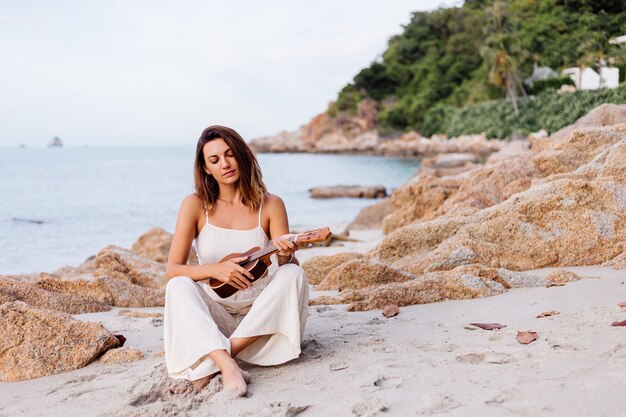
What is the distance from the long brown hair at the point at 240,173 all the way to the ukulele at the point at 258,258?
321 mm

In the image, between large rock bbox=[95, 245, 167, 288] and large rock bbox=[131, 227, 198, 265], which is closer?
large rock bbox=[95, 245, 167, 288]

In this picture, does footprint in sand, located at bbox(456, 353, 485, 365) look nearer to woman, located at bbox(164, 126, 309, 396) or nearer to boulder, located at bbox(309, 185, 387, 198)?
woman, located at bbox(164, 126, 309, 396)

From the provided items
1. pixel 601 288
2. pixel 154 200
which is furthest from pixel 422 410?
pixel 154 200

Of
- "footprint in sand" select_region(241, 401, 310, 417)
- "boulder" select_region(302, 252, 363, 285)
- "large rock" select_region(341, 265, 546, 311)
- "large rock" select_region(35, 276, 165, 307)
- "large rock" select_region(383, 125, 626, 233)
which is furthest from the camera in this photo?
"large rock" select_region(383, 125, 626, 233)

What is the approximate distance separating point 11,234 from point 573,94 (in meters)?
36.6

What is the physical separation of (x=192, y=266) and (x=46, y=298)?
7.48ft

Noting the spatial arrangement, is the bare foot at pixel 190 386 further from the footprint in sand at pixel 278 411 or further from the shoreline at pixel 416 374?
the footprint in sand at pixel 278 411

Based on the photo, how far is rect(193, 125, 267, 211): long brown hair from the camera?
12.0ft

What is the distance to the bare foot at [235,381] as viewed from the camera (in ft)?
10.1

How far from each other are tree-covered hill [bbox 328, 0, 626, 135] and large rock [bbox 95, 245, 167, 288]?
3950cm

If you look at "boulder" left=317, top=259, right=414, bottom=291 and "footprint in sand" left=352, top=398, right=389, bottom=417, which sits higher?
"footprint in sand" left=352, top=398, right=389, bottom=417

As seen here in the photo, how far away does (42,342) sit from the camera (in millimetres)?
3889

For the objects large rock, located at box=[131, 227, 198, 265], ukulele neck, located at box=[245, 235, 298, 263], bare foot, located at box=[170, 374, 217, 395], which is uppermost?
ukulele neck, located at box=[245, 235, 298, 263]

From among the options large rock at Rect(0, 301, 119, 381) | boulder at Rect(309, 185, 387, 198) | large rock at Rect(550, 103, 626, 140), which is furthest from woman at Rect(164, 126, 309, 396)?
boulder at Rect(309, 185, 387, 198)
